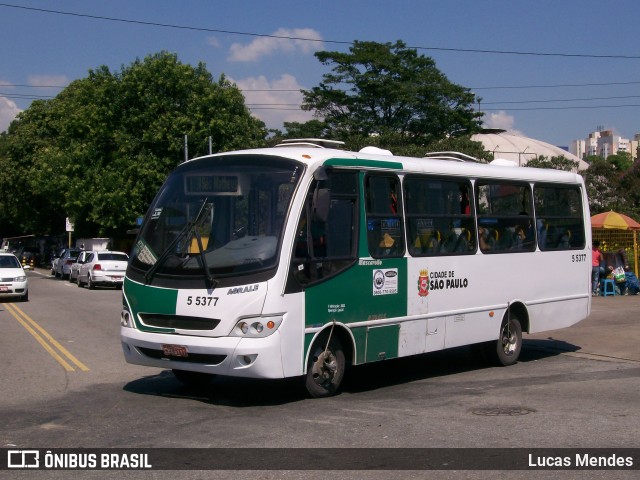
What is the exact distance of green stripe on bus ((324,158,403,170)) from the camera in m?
10.0

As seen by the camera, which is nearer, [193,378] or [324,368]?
[324,368]

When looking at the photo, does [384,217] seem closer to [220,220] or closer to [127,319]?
[220,220]

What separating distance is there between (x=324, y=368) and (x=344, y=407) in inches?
25.2

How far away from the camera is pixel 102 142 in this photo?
4406 centimetres

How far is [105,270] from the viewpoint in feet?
116

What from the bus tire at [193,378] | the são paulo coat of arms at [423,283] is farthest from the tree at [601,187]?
the bus tire at [193,378]

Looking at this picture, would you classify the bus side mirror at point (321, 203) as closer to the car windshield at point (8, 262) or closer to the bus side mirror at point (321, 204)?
the bus side mirror at point (321, 204)

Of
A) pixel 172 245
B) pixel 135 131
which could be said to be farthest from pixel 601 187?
pixel 172 245

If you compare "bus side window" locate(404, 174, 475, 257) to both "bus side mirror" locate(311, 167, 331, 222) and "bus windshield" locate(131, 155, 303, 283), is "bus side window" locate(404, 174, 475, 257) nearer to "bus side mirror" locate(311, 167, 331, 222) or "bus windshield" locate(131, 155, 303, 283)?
"bus side mirror" locate(311, 167, 331, 222)

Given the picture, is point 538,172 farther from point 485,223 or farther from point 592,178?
point 592,178

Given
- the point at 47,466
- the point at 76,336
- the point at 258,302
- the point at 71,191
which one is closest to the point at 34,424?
the point at 47,466

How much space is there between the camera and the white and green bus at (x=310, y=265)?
913cm

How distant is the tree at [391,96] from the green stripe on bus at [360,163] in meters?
44.9

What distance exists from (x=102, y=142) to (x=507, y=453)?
130ft
